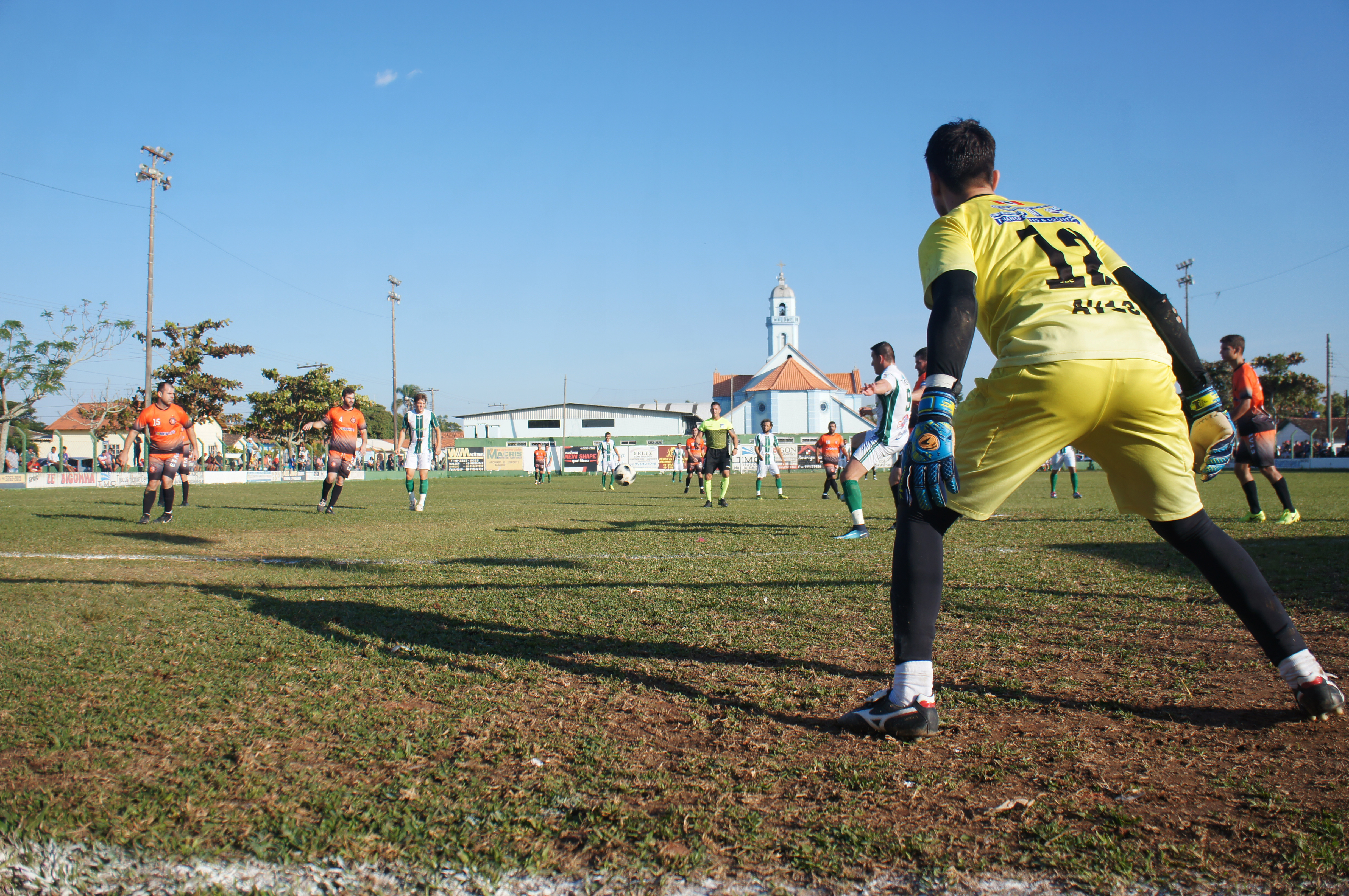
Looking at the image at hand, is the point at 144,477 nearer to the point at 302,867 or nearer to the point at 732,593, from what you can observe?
the point at 732,593

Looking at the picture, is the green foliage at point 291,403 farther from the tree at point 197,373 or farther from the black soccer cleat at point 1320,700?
the black soccer cleat at point 1320,700

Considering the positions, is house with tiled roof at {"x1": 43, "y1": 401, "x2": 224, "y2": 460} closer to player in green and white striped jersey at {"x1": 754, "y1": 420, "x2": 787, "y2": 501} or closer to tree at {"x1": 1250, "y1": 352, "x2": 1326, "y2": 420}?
player in green and white striped jersey at {"x1": 754, "y1": 420, "x2": 787, "y2": 501}

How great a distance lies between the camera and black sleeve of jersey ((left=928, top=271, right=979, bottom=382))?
8.05ft

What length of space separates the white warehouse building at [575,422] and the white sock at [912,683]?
78.8 meters

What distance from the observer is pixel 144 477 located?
29.0 m

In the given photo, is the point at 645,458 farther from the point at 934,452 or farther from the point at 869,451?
the point at 934,452

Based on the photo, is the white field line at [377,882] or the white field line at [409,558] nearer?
the white field line at [377,882]

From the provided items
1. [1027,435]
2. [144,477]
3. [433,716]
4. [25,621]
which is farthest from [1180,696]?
[144,477]

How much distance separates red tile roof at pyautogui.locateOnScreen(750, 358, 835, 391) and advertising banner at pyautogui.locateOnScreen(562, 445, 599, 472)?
3019 cm

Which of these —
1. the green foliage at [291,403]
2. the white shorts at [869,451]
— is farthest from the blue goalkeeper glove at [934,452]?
the green foliage at [291,403]

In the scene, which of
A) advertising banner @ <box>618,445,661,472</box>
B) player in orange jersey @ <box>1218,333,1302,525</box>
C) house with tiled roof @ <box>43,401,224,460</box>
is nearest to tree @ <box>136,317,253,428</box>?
house with tiled roof @ <box>43,401,224,460</box>

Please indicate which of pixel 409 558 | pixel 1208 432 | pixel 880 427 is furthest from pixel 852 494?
pixel 1208 432

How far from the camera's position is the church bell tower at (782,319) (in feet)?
333

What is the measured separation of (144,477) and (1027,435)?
109 feet
